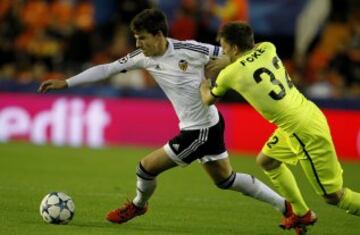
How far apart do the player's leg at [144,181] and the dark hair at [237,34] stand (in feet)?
4.27

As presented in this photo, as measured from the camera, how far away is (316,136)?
26.0 feet

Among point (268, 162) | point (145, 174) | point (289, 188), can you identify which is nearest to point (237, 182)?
point (268, 162)

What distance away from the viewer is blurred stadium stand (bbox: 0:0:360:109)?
18750mm

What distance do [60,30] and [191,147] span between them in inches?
456

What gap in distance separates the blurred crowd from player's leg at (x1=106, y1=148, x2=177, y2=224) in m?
9.45

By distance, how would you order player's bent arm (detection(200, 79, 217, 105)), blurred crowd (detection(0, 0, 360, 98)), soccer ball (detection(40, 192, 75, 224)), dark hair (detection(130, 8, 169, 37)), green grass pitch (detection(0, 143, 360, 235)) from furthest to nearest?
blurred crowd (detection(0, 0, 360, 98)), green grass pitch (detection(0, 143, 360, 235)), soccer ball (detection(40, 192, 75, 224)), dark hair (detection(130, 8, 169, 37)), player's bent arm (detection(200, 79, 217, 105))

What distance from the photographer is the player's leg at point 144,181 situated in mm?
8508

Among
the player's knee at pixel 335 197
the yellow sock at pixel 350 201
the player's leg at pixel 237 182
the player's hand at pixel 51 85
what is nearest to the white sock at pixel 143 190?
the player's leg at pixel 237 182

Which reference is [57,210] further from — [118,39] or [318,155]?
[118,39]

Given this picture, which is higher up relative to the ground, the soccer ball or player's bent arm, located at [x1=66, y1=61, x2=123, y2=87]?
player's bent arm, located at [x1=66, y1=61, x2=123, y2=87]

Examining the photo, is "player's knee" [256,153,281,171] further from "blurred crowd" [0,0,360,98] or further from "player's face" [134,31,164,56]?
"blurred crowd" [0,0,360,98]

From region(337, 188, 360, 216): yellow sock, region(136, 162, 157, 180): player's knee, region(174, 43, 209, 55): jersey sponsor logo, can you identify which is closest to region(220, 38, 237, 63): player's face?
region(174, 43, 209, 55): jersey sponsor logo

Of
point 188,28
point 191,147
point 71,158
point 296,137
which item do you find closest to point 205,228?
point 191,147

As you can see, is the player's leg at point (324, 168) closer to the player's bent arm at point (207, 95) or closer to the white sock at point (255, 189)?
the white sock at point (255, 189)
